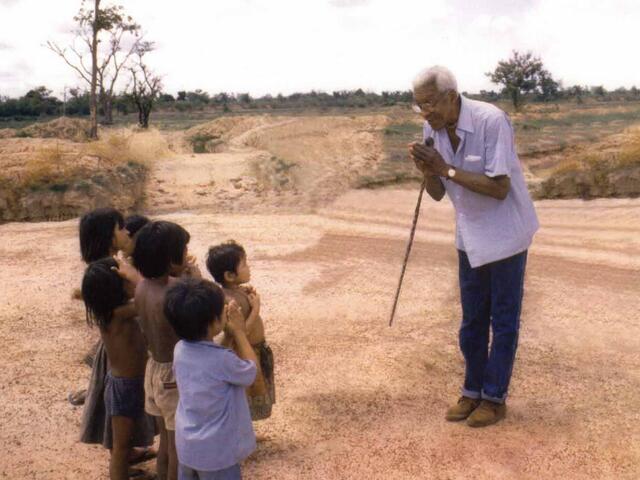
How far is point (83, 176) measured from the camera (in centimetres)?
1055

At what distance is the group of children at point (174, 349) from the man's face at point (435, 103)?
40.5 inches

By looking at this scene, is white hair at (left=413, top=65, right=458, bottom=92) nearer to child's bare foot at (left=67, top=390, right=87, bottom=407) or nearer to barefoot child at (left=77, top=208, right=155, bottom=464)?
barefoot child at (left=77, top=208, right=155, bottom=464)

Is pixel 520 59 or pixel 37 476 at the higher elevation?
pixel 520 59

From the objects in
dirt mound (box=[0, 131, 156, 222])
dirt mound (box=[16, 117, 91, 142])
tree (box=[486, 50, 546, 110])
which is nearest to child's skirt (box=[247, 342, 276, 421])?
dirt mound (box=[0, 131, 156, 222])

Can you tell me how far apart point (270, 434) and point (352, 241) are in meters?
4.76

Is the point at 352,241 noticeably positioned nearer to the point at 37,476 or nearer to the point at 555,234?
the point at 555,234

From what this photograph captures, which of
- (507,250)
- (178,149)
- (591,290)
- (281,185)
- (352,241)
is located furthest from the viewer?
(178,149)

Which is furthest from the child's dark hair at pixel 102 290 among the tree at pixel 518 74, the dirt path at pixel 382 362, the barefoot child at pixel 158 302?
the tree at pixel 518 74

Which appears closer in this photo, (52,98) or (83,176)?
(83,176)

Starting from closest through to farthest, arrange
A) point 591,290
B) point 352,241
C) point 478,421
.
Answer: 1. point 478,421
2. point 591,290
3. point 352,241

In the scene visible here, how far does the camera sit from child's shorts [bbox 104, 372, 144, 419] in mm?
2939

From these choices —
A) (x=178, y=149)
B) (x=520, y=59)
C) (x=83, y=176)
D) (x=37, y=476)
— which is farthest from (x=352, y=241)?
(x=520, y=59)

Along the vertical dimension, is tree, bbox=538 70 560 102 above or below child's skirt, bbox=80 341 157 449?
above

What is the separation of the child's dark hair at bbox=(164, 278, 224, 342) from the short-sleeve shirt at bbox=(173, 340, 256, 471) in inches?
2.3
